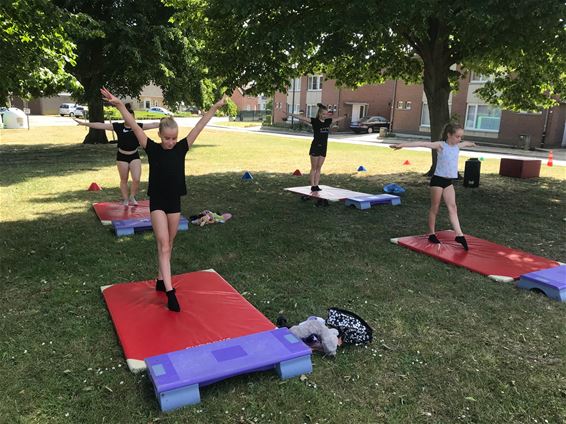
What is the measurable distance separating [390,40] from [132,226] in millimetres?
8103

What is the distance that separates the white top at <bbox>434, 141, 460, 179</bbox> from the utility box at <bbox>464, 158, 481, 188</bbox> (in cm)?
640

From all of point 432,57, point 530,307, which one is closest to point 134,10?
point 432,57

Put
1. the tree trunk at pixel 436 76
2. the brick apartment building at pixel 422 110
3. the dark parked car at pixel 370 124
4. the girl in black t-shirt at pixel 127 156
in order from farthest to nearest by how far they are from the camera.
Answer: the dark parked car at pixel 370 124 < the brick apartment building at pixel 422 110 < the tree trunk at pixel 436 76 < the girl in black t-shirt at pixel 127 156

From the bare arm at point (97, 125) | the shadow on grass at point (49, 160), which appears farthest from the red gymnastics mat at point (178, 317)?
the shadow on grass at point (49, 160)

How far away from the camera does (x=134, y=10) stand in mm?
19984

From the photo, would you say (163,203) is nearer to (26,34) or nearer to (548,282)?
(548,282)

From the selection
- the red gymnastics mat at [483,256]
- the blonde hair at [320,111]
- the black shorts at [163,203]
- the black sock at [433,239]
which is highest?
the blonde hair at [320,111]

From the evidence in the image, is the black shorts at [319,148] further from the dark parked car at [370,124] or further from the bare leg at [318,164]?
the dark parked car at [370,124]

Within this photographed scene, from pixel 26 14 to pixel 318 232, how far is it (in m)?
5.97

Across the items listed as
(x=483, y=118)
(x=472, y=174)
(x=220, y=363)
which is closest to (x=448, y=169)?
(x=220, y=363)

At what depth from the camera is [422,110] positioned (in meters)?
37.9

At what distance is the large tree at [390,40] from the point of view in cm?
838

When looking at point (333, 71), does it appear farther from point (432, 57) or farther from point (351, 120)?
point (351, 120)

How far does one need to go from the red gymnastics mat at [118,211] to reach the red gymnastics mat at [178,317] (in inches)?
122
